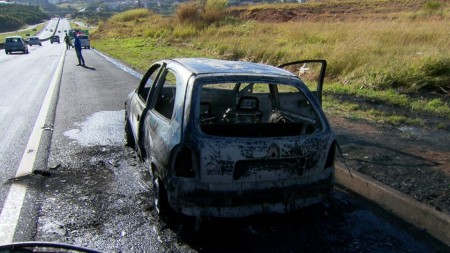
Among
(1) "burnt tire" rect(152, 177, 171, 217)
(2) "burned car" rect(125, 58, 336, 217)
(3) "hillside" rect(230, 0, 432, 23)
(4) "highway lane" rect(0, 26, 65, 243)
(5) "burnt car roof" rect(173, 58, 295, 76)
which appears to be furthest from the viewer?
(3) "hillside" rect(230, 0, 432, 23)

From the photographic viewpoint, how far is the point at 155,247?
356 cm

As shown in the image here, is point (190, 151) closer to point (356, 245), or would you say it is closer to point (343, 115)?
point (356, 245)

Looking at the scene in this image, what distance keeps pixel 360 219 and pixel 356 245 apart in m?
0.54

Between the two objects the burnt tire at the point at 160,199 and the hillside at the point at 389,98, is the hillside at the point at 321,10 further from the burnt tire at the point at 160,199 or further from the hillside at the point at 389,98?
the burnt tire at the point at 160,199

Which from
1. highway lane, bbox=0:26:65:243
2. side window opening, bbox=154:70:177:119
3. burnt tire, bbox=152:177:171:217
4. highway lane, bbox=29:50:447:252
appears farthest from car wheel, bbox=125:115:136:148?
burnt tire, bbox=152:177:171:217

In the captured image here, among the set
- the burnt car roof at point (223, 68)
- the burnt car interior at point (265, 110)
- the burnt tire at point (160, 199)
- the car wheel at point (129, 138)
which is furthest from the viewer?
the car wheel at point (129, 138)

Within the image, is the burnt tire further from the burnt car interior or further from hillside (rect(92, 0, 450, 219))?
hillside (rect(92, 0, 450, 219))

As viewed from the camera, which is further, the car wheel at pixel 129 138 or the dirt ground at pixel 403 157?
the car wheel at pixel 129 138

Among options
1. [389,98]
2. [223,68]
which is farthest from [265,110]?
[389,98]

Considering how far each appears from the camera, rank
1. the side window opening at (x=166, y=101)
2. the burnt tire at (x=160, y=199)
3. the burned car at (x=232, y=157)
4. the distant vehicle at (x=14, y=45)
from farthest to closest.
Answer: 1. the distant vehicle at (x=14, y=45)
2. the side window opening at (x=166, y=101)
3. the burnt tire at (x=160, y=199)
4. the burned car at (x=232, y=157)

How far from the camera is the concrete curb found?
12.5 feet

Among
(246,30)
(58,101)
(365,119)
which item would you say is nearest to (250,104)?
(365,119)

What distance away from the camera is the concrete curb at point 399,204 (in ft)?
12.5

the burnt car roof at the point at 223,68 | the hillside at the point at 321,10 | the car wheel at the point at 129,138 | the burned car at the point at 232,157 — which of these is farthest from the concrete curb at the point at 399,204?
the hillside at the point at 321,10
